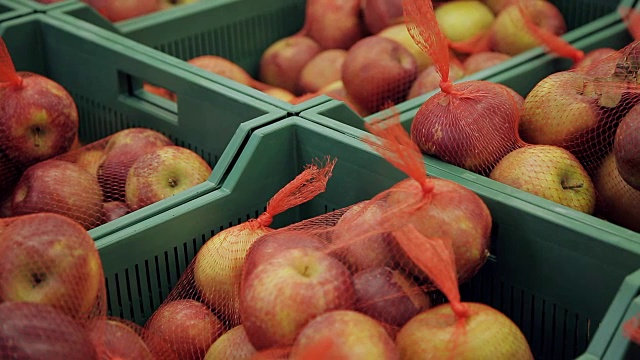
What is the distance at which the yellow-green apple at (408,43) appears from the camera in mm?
2646

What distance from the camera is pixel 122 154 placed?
6.81 ft

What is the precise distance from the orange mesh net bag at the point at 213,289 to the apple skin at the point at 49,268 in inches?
8.0

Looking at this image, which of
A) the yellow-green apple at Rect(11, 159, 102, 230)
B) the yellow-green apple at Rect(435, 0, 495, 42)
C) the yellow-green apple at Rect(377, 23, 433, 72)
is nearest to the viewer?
the yellow-green apple at Rect(11, 159, 102, 230)

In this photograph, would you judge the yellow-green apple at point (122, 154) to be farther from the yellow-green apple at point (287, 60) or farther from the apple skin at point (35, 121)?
the yellow-green apple at point (287, 60)

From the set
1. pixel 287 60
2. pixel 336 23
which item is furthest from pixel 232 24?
pixel 336 23

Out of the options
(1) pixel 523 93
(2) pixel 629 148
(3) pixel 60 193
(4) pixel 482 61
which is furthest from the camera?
(4) pixel 482 61

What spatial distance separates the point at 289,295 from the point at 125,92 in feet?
4.10

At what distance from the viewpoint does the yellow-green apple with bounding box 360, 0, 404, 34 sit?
282cm

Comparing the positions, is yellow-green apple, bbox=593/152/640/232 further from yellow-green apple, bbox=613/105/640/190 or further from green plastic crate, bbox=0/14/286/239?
green plastic crate, bbox=0/14/286/239

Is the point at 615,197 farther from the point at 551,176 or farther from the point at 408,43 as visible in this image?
the point at 408,43

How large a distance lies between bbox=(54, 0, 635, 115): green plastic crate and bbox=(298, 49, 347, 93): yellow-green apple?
0.27 meters

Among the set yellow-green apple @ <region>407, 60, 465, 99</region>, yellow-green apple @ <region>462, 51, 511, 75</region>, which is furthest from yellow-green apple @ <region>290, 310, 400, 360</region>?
yellow-green apple @ <region>462, 51, 511, 75</region>

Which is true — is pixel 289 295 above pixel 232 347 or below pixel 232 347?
above

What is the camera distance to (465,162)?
1.72 m
